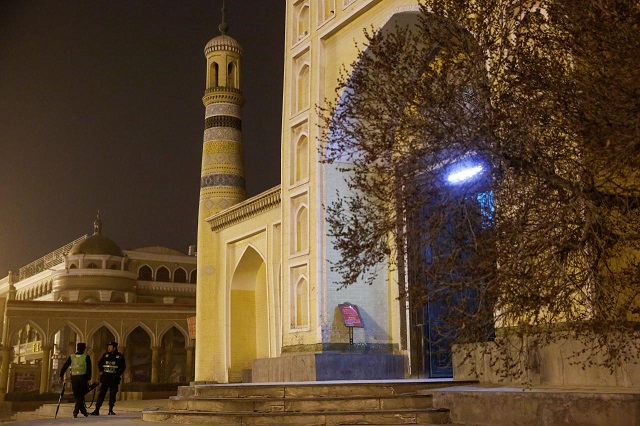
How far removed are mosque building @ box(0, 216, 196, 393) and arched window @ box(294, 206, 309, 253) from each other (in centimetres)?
1440

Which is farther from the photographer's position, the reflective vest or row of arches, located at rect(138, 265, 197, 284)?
row of arches, located at rect(138, 265, 197, 284)

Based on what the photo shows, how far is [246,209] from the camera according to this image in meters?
15.5

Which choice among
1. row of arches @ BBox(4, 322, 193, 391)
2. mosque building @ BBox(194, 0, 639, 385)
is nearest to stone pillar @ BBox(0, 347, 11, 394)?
row of arches @ BBox(4, 322, 193, 391)

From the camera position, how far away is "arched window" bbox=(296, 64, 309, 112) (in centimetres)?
1184

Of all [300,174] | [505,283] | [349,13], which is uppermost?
[349,13]

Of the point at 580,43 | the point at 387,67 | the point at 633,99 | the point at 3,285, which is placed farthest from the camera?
the point at 3,285

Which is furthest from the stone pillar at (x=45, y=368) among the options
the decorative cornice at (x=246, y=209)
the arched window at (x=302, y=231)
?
the arched window at (x=302, y=231)

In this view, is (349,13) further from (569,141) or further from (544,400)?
(544,400)

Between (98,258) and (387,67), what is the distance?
95.7 ft

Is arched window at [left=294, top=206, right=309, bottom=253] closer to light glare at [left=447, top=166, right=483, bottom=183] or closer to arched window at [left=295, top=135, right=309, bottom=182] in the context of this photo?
arched window at [left=295, top=135, right=309, bottom=182]

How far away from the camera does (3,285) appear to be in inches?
1778

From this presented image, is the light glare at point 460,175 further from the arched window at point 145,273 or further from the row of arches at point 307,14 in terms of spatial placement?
the arched window at point 145,273

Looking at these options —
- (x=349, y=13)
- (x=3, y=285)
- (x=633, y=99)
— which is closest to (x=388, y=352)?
(x=349, y=13)

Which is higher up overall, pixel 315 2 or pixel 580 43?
pixel 315 2
